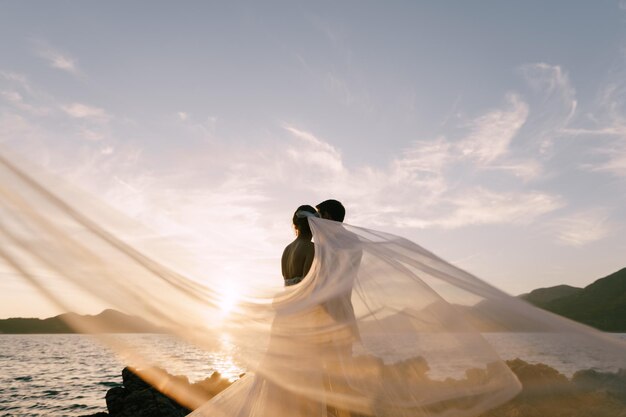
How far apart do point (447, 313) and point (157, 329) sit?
8.66 ft

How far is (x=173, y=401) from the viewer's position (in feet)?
56.5

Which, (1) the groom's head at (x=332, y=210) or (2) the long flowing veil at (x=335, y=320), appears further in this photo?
(1) the groom's head at (x=332, y=210)

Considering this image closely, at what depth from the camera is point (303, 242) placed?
16.7 feet

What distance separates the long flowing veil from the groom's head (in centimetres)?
36

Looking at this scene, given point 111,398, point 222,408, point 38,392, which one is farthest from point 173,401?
point 38,392

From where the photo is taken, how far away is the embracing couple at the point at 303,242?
4.99 metres

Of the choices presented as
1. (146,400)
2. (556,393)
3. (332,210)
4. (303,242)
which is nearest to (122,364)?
(146,400)

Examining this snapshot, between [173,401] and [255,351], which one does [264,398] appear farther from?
[173,401]

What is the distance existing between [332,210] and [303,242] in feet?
1.77

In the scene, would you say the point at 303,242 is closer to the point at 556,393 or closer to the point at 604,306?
the point at 556,393

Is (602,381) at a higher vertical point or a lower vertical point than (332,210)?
lower

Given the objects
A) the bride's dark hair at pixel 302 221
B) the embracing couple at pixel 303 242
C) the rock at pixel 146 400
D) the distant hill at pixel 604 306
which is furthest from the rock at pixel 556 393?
the distant hill at pixel 604 306

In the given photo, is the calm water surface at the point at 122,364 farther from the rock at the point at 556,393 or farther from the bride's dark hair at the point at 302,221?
the bride's dark hair at the point at 302,221

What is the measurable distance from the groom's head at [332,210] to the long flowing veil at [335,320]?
0.36 meters
